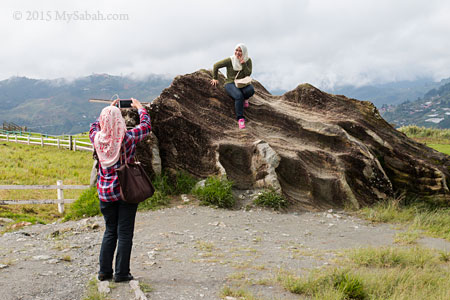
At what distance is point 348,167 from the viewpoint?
42.8 feet

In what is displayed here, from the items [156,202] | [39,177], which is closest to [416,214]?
[156,202]

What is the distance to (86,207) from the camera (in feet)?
40.8

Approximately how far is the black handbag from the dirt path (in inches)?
54.4

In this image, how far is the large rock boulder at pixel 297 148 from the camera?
12414 mm

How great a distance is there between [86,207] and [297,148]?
758 cm

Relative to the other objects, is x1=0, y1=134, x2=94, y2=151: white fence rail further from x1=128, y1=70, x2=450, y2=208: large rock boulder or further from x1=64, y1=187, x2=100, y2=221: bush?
x1=128, y1=70, x2=450, y2=208: large rock boulder

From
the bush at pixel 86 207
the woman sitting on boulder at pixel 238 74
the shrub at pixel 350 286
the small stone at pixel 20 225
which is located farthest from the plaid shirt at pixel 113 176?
the small stone at pixel 20 225

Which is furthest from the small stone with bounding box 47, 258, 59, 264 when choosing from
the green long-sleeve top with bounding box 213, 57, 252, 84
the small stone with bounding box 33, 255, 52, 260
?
the green long-sleeve top with bounding box 213, 57, 252, 84

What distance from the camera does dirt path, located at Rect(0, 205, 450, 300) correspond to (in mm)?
5641

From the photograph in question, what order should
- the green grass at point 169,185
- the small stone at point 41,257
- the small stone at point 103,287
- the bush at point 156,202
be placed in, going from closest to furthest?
the small stone at point 103,287 → the small stone at point 41,257 → the bush at point 156,202 → the green grass at point 169,185

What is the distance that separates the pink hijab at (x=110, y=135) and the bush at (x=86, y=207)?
23.5 ft

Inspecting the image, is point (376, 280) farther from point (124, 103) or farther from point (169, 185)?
point (169, 185)

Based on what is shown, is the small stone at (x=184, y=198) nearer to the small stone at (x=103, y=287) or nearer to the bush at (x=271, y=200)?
the bush at (x=271, y=200)

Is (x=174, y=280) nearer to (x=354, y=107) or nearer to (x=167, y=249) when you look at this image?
(x=167, y=249)
